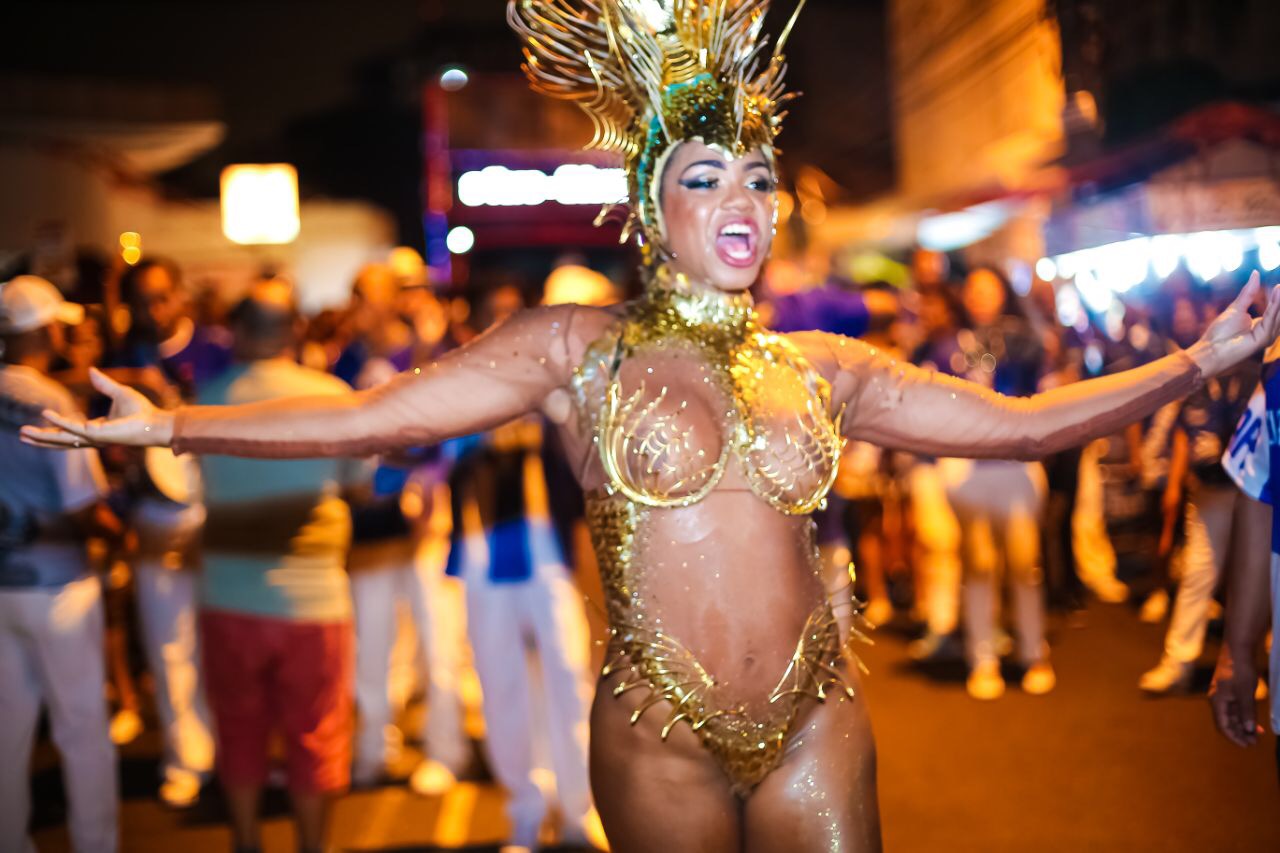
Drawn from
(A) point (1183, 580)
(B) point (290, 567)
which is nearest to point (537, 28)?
(B) point (290, 567)

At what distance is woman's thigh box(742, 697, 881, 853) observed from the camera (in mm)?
2408

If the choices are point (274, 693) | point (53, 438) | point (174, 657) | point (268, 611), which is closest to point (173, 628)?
point (174, 657)

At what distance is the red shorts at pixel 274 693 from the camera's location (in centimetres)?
414

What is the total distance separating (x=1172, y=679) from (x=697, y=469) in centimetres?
475

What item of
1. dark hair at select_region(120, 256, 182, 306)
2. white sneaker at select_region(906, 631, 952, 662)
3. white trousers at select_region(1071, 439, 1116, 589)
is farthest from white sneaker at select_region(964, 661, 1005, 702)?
dark hair at select_region(120, 256, 182, 306)

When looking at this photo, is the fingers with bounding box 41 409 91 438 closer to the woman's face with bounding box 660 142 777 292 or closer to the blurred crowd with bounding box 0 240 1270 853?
the blurred crowd with bounding box 0 240 1270 853

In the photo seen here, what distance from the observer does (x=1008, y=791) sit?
505 cm

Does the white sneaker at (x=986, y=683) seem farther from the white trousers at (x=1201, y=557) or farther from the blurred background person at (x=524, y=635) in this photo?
the blurred background person at (x=524, y=635)

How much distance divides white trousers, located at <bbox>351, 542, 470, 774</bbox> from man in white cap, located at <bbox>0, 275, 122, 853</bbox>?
1.47m

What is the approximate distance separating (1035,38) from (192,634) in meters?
11.9

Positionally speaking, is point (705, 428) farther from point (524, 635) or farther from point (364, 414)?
point (524, 635)

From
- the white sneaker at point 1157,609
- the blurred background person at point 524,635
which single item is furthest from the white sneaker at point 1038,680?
the blurred background person at point 524,635

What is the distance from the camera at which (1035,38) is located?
1385 centimetres

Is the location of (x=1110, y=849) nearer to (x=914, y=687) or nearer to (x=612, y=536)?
(x=914, y=687)
